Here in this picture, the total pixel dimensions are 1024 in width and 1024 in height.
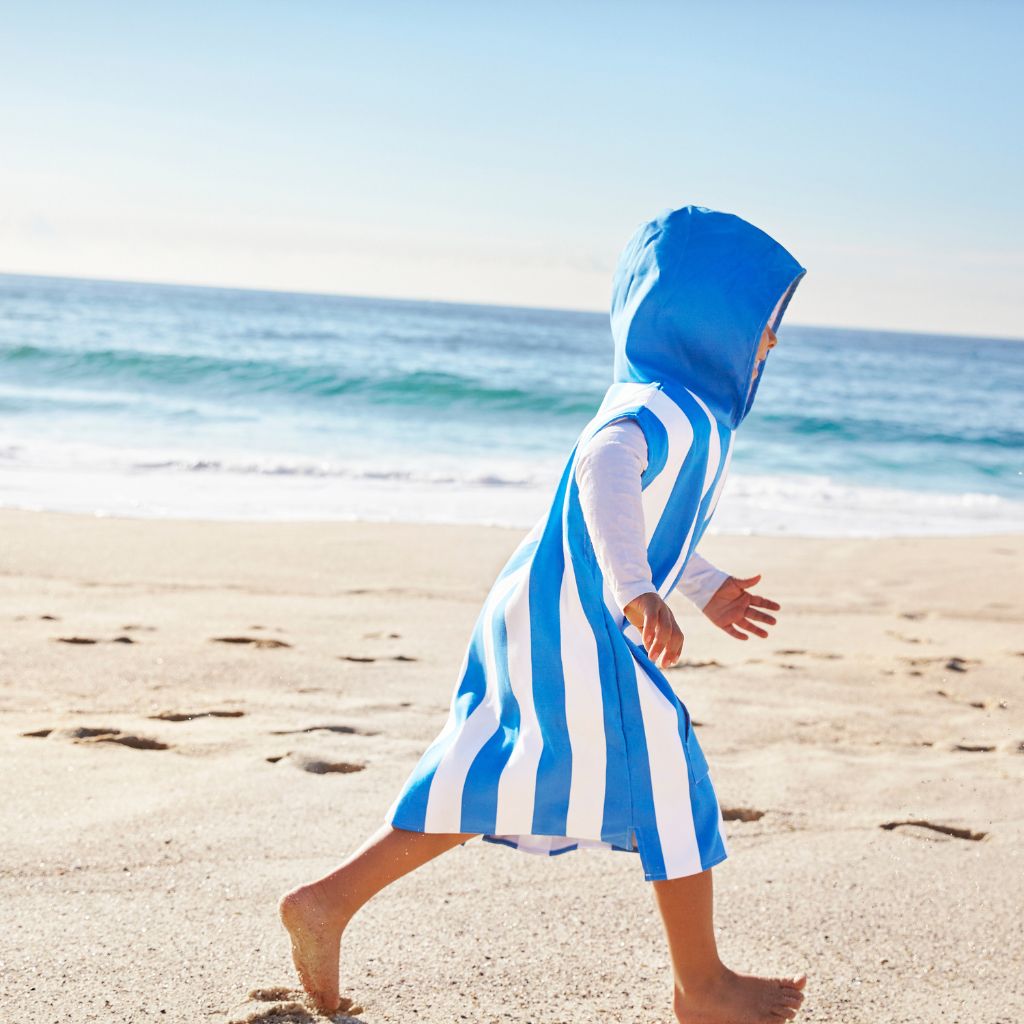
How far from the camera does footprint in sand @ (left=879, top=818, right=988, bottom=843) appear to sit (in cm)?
297

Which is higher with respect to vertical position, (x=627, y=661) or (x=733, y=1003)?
(x=627, y=661)

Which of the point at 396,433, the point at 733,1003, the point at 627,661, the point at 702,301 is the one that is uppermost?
the point at 702,301

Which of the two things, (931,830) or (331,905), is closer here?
(331,905)

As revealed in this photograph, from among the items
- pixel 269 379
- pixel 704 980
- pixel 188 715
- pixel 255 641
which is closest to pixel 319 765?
pixel 188 715

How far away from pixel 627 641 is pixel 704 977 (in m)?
0.57

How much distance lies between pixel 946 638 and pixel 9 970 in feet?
14.7

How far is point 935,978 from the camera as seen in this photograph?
226cm

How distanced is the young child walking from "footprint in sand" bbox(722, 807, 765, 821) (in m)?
1.04

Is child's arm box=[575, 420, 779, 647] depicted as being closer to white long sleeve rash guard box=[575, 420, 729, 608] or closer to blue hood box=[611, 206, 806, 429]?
white long sleeve rash guard box=[575, 420, 729, 608]

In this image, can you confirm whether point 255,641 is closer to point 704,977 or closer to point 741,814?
point 741,814

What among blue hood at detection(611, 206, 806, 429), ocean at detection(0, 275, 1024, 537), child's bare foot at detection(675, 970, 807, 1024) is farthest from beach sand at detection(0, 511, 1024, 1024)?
ocean at detection(0, 275, 1024, 537)

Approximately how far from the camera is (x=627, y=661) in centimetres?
182

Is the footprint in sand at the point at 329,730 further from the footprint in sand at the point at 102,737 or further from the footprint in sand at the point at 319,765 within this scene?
the footprint in sand at the point at 102,737

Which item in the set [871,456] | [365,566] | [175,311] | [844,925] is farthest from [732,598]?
[175,311]
